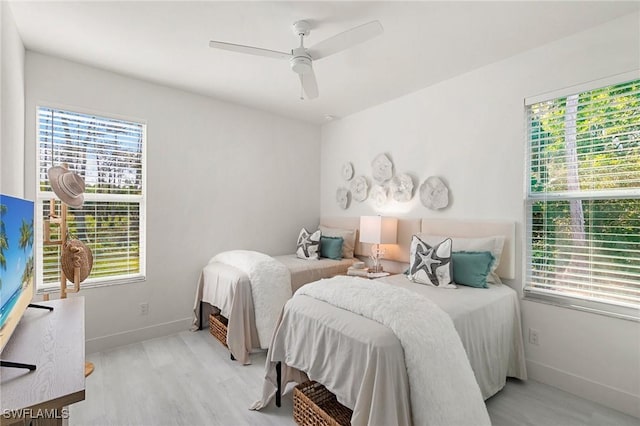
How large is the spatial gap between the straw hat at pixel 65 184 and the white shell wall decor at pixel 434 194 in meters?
3.05

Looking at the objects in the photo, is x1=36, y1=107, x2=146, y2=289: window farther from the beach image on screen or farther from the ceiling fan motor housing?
the ceiling fan motor housing

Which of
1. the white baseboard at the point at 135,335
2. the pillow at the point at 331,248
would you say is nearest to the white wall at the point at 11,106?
the white baseboard at the point at 135,335

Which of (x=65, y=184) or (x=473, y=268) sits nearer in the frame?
(x=65, y=184)

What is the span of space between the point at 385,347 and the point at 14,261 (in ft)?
5.56

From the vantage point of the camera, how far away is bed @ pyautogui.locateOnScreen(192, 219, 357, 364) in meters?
2.73

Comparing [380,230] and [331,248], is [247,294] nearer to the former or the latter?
[331,248]

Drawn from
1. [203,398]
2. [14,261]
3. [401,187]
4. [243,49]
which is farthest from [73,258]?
[401,187]

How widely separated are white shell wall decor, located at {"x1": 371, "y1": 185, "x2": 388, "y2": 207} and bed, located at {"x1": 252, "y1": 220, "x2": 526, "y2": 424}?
1.09 metres

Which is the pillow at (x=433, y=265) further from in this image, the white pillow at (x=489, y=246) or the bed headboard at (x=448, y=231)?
the bed headboard at (x=448, y=231)

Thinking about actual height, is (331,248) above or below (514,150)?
below

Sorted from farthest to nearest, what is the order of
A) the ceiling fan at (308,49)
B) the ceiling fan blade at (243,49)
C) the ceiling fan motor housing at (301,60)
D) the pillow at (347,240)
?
the pillow at (347,240) → the ceiling fan motor housing at (301,60) → the ceiling fan blade at (243,49) → the ceiling fan at (308,49)

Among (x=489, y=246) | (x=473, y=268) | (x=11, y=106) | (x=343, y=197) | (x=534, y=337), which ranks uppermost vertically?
(x=11, y=106)

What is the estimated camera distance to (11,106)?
6.79ft

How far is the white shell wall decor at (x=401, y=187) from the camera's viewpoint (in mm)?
3426
